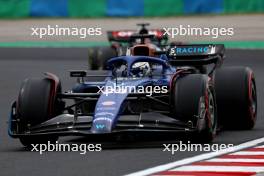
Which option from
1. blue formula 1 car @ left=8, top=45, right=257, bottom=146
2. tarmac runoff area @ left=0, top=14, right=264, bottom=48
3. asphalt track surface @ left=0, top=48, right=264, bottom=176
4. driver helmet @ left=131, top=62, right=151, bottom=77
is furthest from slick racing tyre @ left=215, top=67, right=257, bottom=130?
tarmac runoff area @ left=0, top=14, right=264, bottom=48

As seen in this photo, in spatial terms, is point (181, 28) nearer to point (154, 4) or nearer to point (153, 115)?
point (154, 4)

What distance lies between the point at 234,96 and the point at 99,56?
36.5 feet

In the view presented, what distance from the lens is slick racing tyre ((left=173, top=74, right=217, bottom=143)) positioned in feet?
37.5

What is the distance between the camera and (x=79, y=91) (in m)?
12.6

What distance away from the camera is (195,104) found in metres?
11.4

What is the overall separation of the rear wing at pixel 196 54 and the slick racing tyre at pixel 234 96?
73 centimetres

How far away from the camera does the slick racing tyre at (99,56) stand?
78.2 ft

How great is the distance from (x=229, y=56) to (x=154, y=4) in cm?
636

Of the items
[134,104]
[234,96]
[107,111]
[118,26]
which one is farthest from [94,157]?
[118,26]

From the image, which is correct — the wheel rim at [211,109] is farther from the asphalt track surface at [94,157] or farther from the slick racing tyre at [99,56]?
the slick racing tyre at [99,56]

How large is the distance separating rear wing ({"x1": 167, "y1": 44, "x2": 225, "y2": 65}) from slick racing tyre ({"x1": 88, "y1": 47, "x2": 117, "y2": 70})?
9.75 m

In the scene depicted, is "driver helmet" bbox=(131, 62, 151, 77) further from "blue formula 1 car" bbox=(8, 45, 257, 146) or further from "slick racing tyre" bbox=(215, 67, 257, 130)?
"slick racing tyre" bbox=(215, 67, 257, 130)

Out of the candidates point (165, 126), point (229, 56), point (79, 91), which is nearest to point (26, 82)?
point (79, 91)

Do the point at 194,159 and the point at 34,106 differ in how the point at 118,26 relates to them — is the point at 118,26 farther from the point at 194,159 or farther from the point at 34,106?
Result: the point at 194,159
